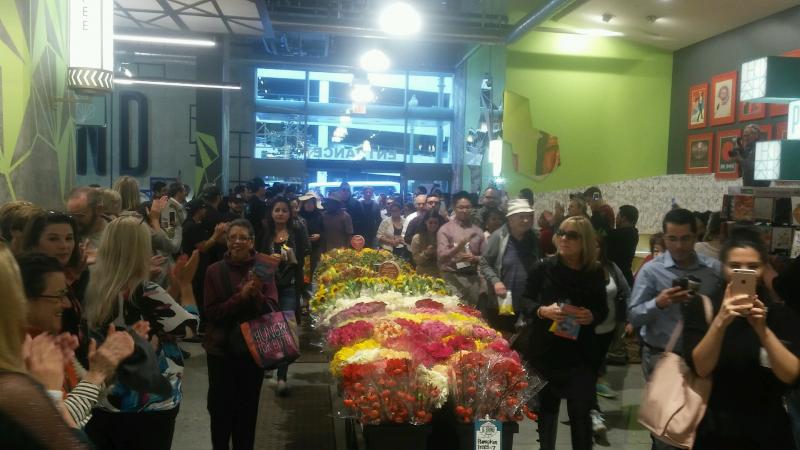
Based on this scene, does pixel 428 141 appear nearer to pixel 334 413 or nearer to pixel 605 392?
pixel 605 392

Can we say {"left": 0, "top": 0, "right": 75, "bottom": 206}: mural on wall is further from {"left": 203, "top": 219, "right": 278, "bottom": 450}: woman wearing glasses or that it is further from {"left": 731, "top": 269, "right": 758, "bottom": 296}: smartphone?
{"left": 731, "top": 269, "right": 758, "bottom": 296}: smartphone

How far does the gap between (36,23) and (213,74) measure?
9.59 m

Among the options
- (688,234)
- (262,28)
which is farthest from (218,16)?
(688,234)

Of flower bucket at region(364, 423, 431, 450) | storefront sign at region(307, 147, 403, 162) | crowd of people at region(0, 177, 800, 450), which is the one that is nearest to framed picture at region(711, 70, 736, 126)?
crowd of people at region(0, 177, 800, 450)

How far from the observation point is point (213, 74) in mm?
14203

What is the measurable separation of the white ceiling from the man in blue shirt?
24.2 ft

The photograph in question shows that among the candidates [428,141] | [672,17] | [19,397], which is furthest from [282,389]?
[428,141]

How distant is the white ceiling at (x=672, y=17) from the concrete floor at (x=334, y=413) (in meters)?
5.98

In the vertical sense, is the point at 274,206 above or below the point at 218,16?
below

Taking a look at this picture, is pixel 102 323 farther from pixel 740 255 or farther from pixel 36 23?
pixel 36 23

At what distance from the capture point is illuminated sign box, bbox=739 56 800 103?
634cm

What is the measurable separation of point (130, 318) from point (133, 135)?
16.6 m

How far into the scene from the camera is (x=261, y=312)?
4.02 metres

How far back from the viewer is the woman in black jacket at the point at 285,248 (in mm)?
5812
